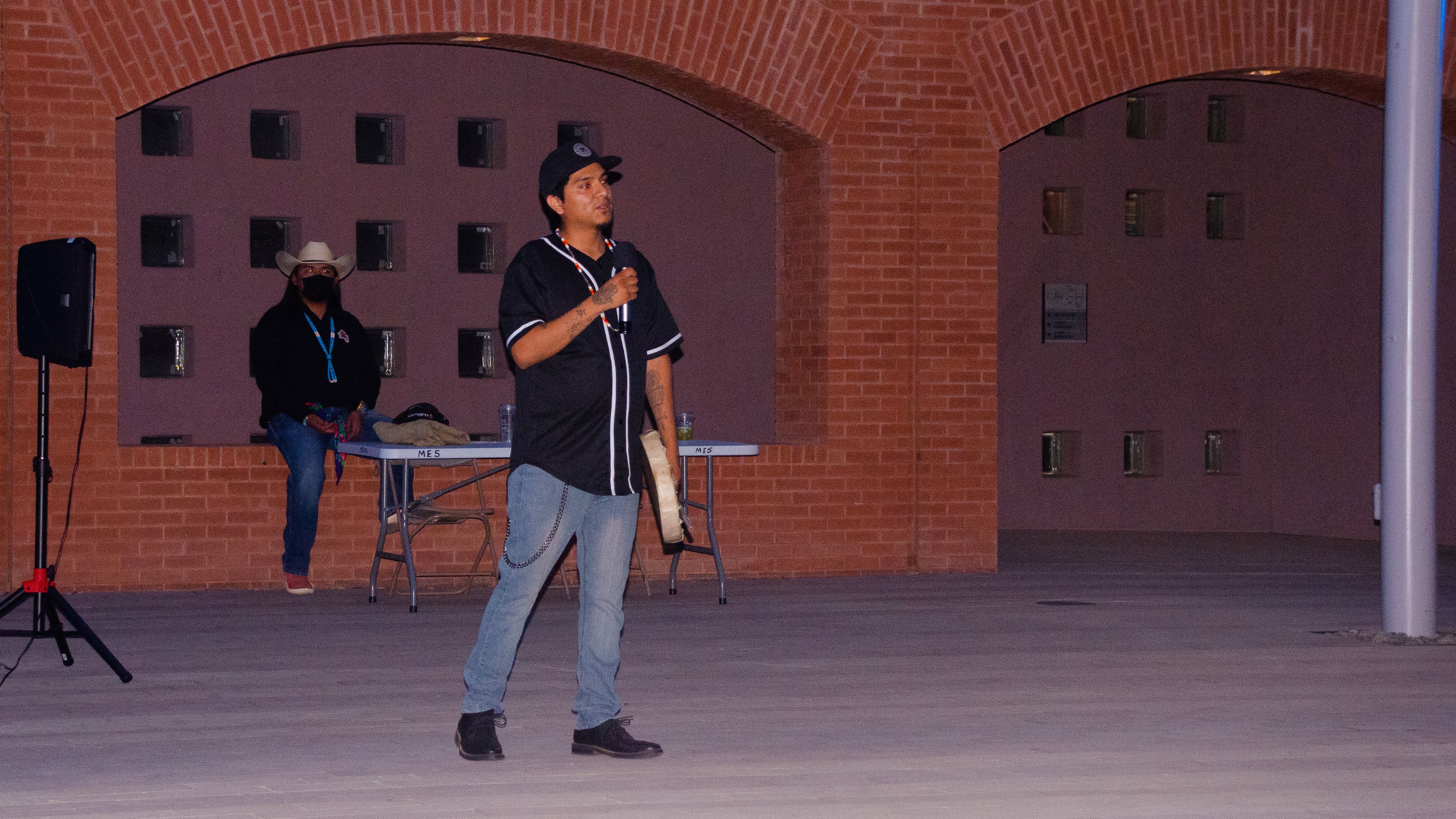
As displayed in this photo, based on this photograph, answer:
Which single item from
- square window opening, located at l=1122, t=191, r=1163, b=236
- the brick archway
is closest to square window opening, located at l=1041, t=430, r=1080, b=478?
square window opening, located at l=1122, t=191, r=1163, b=236

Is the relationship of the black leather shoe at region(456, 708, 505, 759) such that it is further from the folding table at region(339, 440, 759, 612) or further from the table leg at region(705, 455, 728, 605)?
the table leg at region(705, 455, 728, 605)

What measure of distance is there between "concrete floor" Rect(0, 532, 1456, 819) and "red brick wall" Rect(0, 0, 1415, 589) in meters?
0.90

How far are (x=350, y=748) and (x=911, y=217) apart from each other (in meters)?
6.60

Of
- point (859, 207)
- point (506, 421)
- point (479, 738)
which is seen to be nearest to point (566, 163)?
point (479, 738)

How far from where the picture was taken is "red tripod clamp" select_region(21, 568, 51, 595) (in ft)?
24.6

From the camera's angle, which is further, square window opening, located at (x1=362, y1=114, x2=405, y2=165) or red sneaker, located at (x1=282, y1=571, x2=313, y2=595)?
square window opening, located at (x1=362, y1=114, x2=405, y2=165)

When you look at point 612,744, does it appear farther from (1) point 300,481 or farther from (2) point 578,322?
(1) point 300,481

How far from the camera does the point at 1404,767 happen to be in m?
5.63

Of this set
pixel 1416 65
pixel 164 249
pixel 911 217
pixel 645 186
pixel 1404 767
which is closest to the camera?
pixel 1404 767

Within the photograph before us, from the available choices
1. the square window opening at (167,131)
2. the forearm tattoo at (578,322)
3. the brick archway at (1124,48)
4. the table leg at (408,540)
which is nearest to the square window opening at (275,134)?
the square window opening at (167,131)

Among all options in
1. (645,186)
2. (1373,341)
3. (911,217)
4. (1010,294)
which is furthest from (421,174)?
(1373,341)

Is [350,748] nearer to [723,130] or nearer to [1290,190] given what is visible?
[723,130]

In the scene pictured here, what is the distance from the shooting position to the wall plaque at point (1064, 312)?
15.4m

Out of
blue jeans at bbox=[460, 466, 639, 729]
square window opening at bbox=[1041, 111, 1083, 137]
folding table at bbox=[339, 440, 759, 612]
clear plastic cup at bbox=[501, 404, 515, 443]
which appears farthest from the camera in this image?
square window opening at bbox=[1041, 111, 1083, 137]
